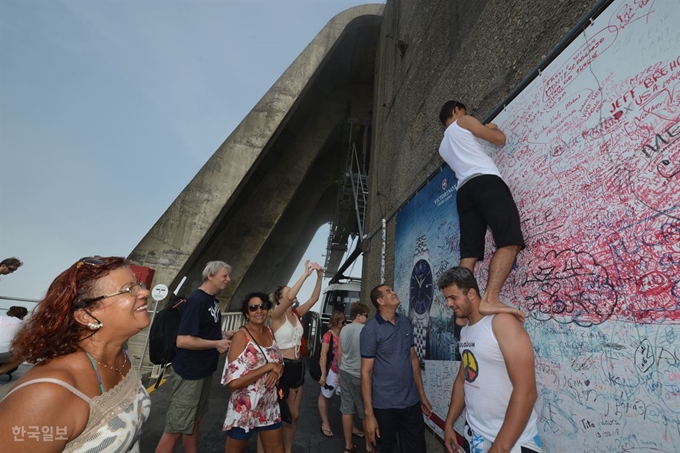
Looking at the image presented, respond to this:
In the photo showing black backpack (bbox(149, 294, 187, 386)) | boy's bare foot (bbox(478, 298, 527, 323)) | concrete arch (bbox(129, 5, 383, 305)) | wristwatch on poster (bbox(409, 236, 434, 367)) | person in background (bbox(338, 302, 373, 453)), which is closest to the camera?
boy's bare foot (bbox(478, 298, 527, 323))

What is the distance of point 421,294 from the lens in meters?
4.40

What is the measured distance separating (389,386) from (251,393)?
130cm

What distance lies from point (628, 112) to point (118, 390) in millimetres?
2998

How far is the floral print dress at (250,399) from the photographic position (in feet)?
9.25

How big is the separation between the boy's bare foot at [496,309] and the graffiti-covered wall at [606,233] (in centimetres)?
50

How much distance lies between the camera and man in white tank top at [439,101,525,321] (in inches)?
78.2

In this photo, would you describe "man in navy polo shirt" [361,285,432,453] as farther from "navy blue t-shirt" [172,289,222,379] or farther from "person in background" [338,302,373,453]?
"navy blue t-shirt" [172,289,222,379]

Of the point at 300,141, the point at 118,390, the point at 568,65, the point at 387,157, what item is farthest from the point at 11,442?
the point at 300,141

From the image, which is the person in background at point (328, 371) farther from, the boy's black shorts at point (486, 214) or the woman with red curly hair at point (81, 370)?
the woman with red curly hair at point (81, 370)

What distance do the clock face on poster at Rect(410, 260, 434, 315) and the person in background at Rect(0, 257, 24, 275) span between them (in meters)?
5.77

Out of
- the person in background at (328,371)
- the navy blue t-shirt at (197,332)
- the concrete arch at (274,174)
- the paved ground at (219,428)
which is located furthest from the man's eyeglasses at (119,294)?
the concrete arch at (274,174)

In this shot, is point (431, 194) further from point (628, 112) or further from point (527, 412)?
point (527, 412)

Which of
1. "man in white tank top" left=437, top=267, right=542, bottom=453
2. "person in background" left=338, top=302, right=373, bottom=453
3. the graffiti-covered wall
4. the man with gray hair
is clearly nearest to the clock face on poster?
"person in background" left=338, top=302, right=373, bottom=453

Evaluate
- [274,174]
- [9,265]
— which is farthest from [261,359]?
[274,174]
